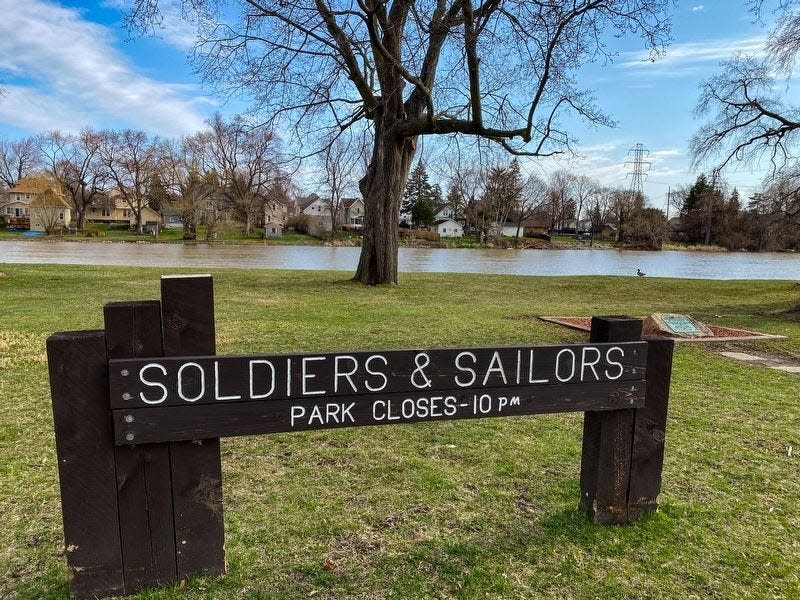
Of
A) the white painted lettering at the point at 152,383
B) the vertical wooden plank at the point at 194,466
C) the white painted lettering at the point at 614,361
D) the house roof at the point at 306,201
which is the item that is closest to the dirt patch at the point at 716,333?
the white painted lettering at the point at 614,361

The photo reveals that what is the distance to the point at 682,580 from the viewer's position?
251 centimetres

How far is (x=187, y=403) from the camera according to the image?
2.18 metres

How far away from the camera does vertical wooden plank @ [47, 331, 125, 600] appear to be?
2064 millimetres

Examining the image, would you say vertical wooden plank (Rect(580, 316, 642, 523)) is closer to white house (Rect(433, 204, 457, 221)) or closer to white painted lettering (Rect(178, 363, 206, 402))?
white painted lettering (Rect(178, 363, 206, 402))

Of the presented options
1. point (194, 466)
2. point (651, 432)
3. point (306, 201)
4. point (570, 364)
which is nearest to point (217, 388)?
point (194, 466)

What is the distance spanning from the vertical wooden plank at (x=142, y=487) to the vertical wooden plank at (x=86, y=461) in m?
0.03

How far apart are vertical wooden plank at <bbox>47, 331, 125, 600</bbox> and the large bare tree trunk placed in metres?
13.3

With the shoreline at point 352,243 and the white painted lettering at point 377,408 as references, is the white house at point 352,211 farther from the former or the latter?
the white painted lettering at point 377,408

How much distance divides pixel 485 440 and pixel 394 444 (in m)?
0.69

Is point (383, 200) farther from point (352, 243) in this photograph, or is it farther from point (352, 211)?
point (352, 211)

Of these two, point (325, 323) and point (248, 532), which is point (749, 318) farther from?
point (248, 532)

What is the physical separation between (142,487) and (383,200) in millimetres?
13394

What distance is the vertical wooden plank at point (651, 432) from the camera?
2.84m

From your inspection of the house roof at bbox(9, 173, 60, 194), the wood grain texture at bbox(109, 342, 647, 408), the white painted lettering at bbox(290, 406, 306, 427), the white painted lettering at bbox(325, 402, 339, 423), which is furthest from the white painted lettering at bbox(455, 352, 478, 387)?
the house roof at bbox(9, 173, 60, 194)
